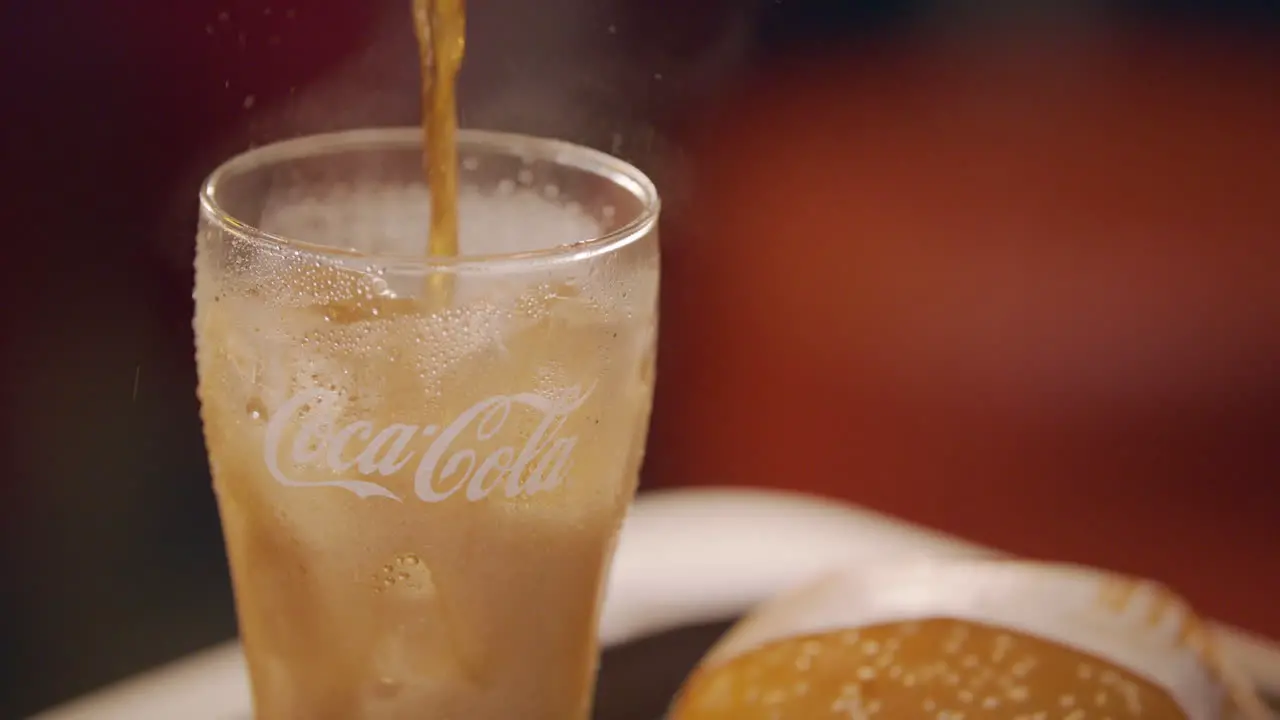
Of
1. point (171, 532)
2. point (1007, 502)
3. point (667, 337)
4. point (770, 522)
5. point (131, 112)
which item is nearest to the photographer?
point (131, 112)

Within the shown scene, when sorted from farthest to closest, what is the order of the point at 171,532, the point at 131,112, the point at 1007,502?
the point at 1007,502 → the point at 171,532 → the point at 131,112

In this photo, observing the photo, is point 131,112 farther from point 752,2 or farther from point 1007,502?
point 1007,502

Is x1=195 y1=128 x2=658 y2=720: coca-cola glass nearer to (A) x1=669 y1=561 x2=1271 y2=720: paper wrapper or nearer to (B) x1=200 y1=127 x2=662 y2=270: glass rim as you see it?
(B) x1=200 y1=127 x2=662 y2=270: glass rim

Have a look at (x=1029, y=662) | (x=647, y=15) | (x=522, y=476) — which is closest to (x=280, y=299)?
(x=522, y=476)

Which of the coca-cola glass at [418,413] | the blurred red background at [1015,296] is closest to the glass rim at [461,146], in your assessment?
the coca-cola glass at [418,413]

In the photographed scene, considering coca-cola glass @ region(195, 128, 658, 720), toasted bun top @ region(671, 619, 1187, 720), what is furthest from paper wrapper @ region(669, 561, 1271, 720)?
coca-cola glass @ region(195, 128, 658, 720)

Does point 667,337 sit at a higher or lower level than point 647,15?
lower

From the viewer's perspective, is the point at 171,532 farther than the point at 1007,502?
No

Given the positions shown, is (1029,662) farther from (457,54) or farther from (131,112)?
(131,112)

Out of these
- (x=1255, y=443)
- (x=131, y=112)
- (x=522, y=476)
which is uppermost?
(x=131, y=112)
